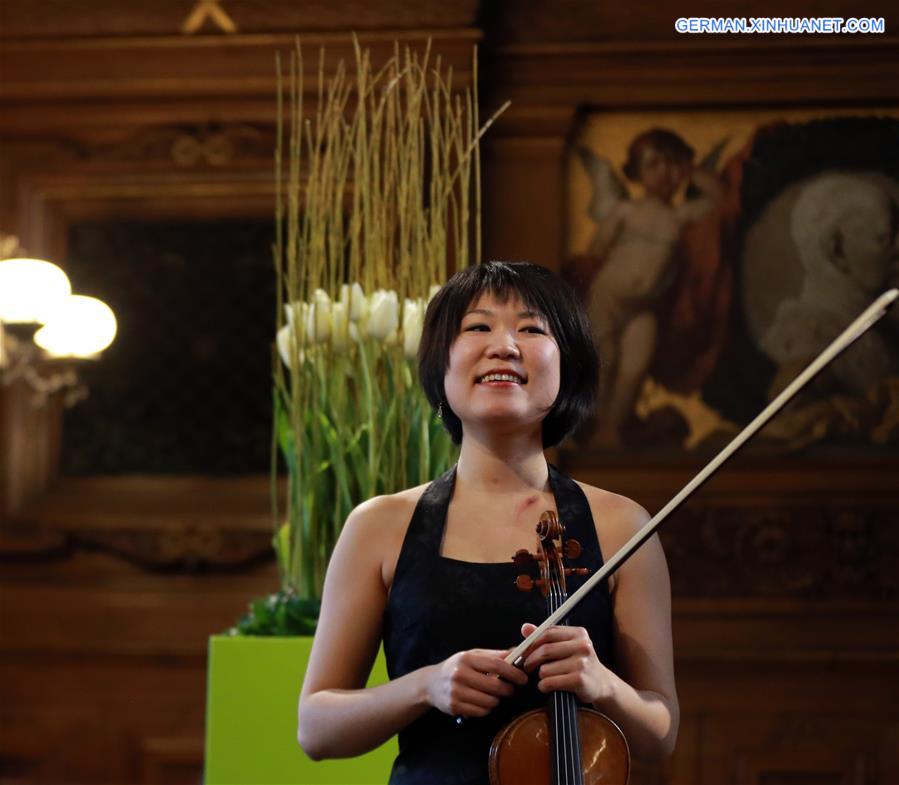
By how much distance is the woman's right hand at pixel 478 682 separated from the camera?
1304mm

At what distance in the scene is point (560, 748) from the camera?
1304 millimetres

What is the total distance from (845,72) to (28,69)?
2.49 metres

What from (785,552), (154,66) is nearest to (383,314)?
(785,552)

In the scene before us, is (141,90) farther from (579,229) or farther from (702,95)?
(702,95)

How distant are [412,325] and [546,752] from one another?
1236 mm

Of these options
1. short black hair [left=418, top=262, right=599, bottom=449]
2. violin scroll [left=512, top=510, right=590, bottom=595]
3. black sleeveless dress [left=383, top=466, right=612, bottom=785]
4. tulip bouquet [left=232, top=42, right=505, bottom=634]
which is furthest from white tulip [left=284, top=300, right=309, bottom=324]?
violin scroll [left=512, top=510, right=590, bottom=595]

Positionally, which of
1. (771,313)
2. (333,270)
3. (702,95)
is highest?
(702,95)

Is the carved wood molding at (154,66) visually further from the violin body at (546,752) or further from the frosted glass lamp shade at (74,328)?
the violin body at (546,752)

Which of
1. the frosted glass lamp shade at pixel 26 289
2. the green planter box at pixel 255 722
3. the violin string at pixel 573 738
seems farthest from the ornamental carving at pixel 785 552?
the violin string at pixel 573 738

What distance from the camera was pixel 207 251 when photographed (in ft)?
14.5

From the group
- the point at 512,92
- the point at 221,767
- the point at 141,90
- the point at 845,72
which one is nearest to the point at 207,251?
the point at 141,90

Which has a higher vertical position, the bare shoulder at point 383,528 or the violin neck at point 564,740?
the bare shoulder at point 383,528

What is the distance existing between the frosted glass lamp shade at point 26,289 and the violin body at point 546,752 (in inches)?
132

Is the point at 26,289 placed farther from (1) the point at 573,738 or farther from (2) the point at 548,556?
(1) the point at 573,738
